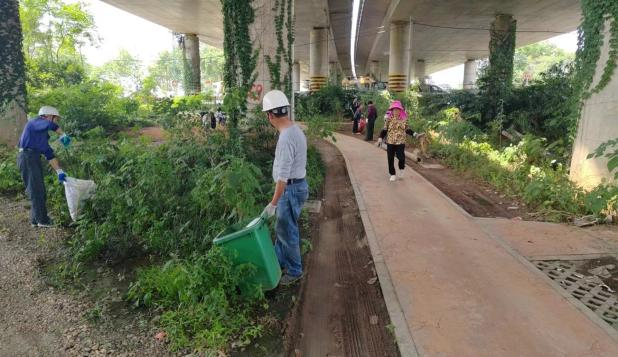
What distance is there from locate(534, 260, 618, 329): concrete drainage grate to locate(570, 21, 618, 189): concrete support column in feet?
8.68

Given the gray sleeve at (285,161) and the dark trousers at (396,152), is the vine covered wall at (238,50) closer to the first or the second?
the dark trousers at (396,152)

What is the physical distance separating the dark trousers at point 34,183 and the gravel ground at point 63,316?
81 centimetres

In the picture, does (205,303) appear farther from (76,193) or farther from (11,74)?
(11,74)

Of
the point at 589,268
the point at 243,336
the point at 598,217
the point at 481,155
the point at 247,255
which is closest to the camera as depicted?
the point at 243,336

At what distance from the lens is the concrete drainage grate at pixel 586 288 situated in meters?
3.61

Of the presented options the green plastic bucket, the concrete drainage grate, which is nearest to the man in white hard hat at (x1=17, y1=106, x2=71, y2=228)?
the green plastic bucket

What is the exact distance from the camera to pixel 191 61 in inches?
1362

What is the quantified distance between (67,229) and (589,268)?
21.9 ft

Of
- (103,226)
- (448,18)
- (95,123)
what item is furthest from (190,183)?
(448,18)

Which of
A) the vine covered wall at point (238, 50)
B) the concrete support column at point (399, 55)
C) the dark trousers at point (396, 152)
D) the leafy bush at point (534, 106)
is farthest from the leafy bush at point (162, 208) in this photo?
the concrete support column at point (399, 55)

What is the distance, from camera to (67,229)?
17.8 ft

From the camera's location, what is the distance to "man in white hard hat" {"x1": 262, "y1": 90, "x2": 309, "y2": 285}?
3.68 metres

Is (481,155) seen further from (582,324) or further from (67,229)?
(67,229)

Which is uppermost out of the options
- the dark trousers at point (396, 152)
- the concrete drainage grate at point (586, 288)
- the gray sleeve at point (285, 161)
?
the gray sleeve at point (285, 161)
